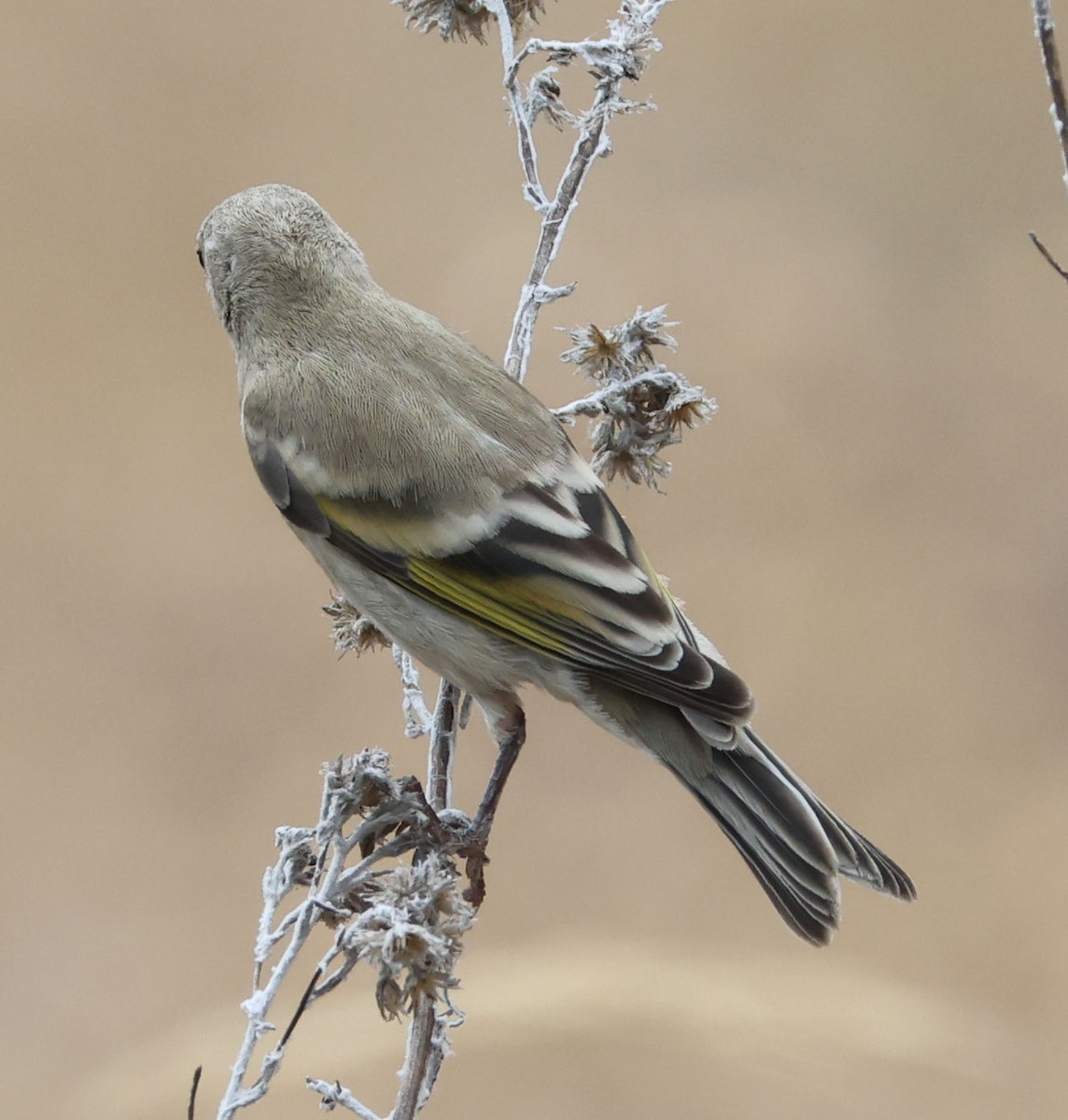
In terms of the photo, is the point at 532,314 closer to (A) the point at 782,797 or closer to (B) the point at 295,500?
(B) the point at 295,500

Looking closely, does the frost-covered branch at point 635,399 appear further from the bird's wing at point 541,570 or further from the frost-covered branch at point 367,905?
the frost-covered branch at point 367,905

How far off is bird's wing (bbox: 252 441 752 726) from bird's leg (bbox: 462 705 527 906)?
0.10 metres

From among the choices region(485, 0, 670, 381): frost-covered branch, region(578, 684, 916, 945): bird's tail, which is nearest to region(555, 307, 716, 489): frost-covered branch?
region(485, 0, 670, 381): frost-covered branch

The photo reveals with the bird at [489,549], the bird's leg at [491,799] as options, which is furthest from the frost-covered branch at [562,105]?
the bird's leg at [491,799]

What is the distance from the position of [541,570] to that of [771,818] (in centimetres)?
29

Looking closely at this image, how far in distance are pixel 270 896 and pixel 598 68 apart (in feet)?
2.31

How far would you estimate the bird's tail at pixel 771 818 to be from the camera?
1066 millimetres

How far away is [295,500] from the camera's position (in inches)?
49.3

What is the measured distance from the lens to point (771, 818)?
1.10 meters

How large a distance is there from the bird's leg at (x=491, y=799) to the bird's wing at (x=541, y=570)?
10cm

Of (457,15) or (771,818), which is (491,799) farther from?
(457,15)

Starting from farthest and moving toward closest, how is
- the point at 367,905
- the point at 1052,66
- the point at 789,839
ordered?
1. the point at 789,839
2. the point at 367,905
3. the point at 1052,66

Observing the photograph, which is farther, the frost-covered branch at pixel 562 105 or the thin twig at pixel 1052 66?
the frost-covered branch at pixel 562 105

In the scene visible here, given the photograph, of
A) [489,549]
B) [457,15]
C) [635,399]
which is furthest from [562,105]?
[489,549]
